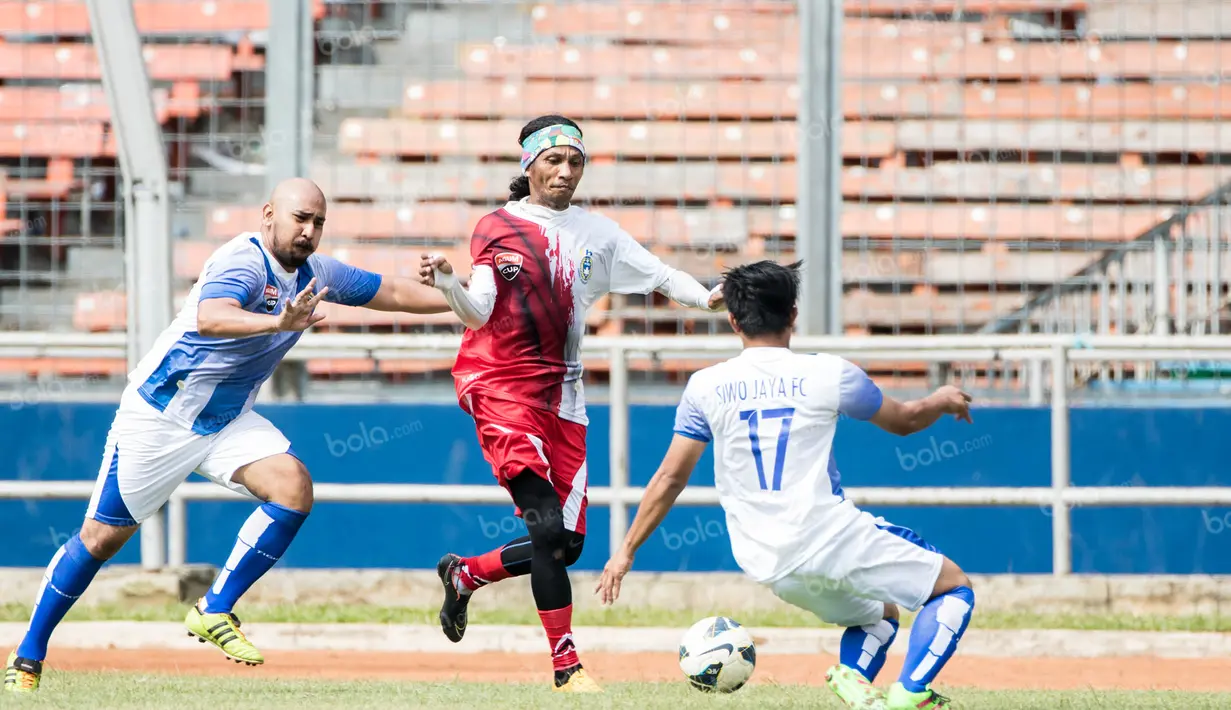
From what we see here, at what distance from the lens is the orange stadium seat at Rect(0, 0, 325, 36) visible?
33.8ft

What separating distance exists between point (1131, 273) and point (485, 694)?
19.5 feet

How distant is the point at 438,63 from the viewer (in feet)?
33.6

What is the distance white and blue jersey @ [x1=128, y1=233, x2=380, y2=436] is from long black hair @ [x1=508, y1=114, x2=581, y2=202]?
81 cm

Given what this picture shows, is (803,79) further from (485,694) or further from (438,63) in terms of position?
(485,694)

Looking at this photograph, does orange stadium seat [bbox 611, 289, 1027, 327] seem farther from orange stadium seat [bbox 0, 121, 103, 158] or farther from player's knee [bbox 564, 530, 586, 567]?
player's knee [bbox 564, 530, 586, 567]

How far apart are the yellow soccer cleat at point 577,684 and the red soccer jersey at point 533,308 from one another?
38.6 inches

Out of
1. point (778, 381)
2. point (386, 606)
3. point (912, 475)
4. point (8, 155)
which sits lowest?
point (386, 606)

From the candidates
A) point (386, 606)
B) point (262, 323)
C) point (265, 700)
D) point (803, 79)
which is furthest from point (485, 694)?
point (803, 79)

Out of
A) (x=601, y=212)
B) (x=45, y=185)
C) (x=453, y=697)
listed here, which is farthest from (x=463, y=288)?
(x=45, y=185)

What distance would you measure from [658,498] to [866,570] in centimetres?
66

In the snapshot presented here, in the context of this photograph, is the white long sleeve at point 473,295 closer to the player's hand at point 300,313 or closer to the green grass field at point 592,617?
the player's hand at point 300,313

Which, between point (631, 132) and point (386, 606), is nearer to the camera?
point (386, 606)

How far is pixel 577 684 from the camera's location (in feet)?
19.2

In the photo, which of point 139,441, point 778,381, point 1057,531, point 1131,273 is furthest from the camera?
point 1131,273
